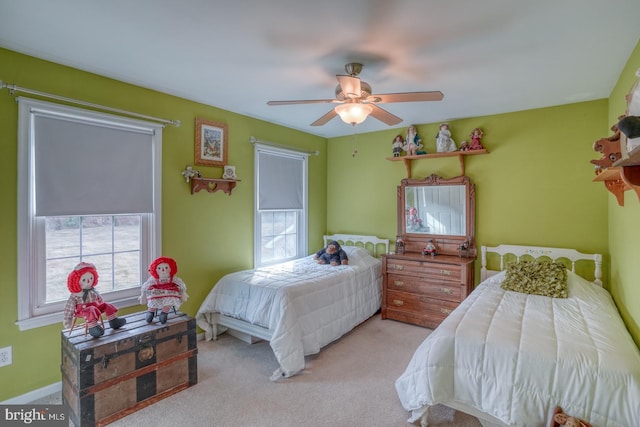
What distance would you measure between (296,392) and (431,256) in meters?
2.24

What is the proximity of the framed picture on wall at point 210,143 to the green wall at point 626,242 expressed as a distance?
11.3ft

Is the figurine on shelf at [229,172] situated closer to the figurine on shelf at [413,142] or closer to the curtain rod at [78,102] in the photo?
the curtain rod at [78,102]

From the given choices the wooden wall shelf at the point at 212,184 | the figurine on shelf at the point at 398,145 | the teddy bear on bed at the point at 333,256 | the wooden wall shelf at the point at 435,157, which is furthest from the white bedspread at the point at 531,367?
the wooden wall shelf at the point at 212,184

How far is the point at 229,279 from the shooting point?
3213 mm

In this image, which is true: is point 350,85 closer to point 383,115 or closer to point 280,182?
point 383,115

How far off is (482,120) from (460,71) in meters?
1.46

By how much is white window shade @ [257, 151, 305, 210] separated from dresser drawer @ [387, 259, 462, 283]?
1.55m

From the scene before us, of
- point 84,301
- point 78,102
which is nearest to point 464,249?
point 84,301

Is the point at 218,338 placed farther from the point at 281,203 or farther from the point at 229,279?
the point at 281,203

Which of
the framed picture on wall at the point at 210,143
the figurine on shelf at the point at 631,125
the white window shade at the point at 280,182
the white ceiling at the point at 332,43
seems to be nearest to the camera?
the figurine on shelf at the point at 631,125

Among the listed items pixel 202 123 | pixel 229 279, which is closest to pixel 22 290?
pixel 229 279

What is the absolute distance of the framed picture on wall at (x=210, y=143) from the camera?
3281 millimetres

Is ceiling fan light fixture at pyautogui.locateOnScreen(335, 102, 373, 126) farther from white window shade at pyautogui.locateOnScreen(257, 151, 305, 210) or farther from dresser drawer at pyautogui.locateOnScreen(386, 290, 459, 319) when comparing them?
dresser drawer at pyautogui.locateOnScreen(386, 290, 459, 319)

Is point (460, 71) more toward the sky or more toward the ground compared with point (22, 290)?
more toward the sky
